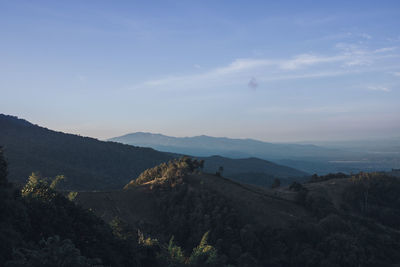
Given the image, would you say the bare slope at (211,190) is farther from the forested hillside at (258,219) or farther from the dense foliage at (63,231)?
the dense foliage at (63,231)

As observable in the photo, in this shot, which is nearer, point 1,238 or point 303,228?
point 1,238

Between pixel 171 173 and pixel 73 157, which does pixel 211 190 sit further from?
pixel 73 157

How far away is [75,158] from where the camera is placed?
3777 inches

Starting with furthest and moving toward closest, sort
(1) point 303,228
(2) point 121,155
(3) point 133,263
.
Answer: (2) point 121,155 < (1) point 303,228 < (3) point 133,263

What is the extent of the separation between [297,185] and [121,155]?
74.4m

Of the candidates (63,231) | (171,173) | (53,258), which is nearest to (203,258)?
(63,231)

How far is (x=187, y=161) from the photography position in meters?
53.4


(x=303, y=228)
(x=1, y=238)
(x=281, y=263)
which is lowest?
(x=281, y=263)

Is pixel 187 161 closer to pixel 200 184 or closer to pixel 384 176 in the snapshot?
pixel 200 184

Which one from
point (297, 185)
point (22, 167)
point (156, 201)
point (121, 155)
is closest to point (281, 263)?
point (156, 201)

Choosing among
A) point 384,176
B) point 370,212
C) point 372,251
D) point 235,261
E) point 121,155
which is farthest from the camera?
point 121,155

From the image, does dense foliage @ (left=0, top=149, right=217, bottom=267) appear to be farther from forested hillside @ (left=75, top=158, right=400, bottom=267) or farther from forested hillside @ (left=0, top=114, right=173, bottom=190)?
forested hillside @ (left=0, top=114, right=173, bottom=190)

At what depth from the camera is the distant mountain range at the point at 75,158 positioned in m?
69.9

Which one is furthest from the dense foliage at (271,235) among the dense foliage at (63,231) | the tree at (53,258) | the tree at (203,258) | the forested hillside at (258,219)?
the tree at (53,258)
